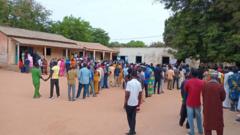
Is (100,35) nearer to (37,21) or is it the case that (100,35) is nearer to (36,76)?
(37,21)

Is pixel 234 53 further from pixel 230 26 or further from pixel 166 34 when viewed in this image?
pixel 166 34

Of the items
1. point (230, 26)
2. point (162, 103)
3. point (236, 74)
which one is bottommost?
point (162, 103)

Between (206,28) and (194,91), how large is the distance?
2127 cm

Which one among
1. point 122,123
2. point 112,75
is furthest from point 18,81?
point 122,123

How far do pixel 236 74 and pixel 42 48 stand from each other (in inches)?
1091

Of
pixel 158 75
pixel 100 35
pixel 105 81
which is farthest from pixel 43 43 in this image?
pixel 100 35

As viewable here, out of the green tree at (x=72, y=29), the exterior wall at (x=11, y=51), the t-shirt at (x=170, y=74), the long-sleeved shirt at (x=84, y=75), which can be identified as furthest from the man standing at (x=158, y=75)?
the green tree at (x=72, y=29)

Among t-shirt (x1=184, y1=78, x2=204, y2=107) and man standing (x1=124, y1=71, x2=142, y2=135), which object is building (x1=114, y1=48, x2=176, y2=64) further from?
t-shirt (x1=184, y1=78, x2=204, y2=107)

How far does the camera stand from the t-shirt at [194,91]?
8906mm

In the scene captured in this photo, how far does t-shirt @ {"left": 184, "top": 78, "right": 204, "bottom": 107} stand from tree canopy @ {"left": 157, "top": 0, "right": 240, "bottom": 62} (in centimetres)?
1704

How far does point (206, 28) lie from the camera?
96.0 feet

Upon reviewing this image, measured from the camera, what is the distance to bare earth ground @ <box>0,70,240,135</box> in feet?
33.4

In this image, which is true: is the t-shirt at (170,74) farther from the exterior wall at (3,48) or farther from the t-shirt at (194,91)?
the exterior wall at (3,48)

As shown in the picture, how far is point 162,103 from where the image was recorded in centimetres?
1647
